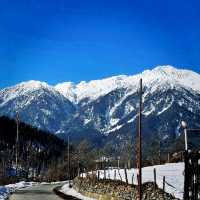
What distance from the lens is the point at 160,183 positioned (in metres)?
52.5

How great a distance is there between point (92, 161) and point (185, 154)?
6389 inches

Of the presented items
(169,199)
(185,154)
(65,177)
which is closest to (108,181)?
(169,199)

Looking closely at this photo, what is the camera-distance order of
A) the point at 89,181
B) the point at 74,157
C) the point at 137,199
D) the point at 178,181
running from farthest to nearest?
the point at 74,157
the point at 89,181
the point at 178,181
the point at 137,199

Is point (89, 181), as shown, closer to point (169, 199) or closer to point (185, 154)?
point (169, 199)

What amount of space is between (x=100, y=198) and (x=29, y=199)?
852 centimetres

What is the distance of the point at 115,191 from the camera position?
55938 mm

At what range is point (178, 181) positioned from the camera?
54938 millimetres

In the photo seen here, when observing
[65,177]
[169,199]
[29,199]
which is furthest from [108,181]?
[65,177]

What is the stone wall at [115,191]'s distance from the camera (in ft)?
152

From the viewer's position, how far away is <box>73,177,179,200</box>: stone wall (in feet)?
152

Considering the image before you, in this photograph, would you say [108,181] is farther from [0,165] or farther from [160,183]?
[0,165]

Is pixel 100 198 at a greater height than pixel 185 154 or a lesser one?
lesser

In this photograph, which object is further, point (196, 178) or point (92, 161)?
point (92, 161)

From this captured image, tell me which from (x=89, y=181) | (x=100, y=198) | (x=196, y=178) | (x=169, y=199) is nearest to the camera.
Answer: (x=196, y=178)
